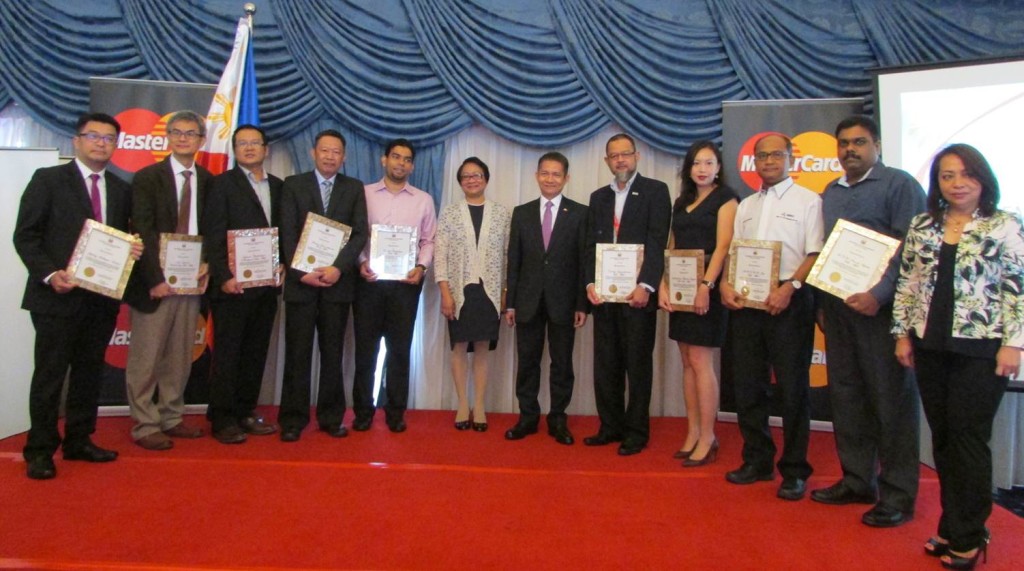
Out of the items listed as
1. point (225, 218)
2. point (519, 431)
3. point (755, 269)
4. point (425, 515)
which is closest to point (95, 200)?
point (225, 218)

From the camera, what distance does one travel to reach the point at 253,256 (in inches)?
127

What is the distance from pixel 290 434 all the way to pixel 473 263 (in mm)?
1283

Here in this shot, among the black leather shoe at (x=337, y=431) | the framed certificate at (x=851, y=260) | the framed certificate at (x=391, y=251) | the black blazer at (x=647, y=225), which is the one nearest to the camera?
the framed certificate at (x=851, y=260)

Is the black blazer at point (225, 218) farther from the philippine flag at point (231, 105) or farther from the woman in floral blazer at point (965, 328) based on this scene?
the woman in floral blazer at point (965, 328)

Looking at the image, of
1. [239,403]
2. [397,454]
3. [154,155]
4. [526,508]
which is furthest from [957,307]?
[154,155]

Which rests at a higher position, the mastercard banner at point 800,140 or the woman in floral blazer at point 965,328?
the mastercard banner at point 800,140

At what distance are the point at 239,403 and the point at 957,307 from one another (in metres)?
3.16

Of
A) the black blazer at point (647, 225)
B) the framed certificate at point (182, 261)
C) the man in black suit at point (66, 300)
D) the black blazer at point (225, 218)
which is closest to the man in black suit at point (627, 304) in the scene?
the black blazer at point (647, 225)

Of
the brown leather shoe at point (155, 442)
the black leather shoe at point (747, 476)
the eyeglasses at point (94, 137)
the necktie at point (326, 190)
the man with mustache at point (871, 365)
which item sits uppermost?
the eyeglasses at point (94, 137)

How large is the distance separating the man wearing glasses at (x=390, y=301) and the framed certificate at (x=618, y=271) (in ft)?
3.31

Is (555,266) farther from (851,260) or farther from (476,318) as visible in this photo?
(851,260)

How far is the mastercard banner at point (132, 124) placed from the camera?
3801 millimetres

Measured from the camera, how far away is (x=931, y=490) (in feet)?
9.23

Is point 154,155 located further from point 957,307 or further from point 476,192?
point 957,307
